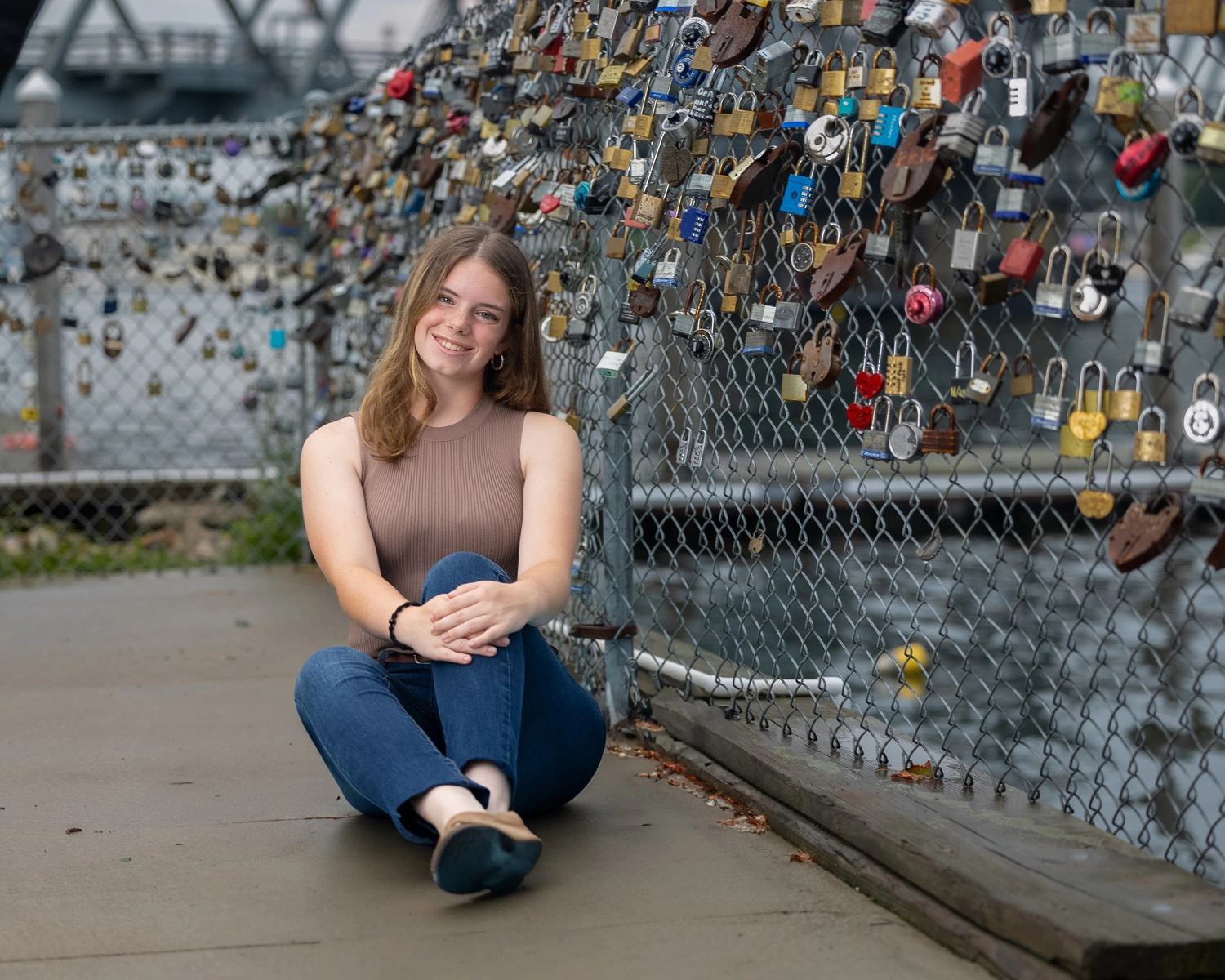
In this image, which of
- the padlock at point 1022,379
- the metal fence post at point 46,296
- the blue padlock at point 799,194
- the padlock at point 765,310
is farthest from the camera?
the metal fence post at point 46,296

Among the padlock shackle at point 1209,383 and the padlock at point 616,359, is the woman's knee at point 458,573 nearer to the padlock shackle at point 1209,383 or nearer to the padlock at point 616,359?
the padlock at point 616,359

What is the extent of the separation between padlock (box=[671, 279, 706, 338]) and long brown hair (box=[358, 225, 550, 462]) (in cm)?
30

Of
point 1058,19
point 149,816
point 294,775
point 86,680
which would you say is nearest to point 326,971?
point 149,816

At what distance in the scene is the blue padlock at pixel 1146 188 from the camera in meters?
1.62

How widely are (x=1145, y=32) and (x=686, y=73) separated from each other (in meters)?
1.08

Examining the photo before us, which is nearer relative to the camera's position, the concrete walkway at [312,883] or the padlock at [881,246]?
the concrete walkway at [312,883]

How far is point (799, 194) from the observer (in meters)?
2.26

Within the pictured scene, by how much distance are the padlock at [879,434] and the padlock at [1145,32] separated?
71 cm

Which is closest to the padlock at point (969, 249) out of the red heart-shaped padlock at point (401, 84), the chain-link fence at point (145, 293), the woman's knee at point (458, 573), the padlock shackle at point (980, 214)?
the padlock shackle at point (980, 214)

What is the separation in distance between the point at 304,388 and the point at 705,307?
3.47 meters

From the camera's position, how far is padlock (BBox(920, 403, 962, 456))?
2035 millimetres

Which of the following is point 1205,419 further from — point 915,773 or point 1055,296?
point 915,773

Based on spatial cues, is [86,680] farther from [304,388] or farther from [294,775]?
[304,388]

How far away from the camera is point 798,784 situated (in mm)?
2332
